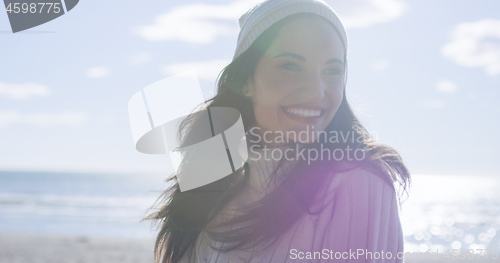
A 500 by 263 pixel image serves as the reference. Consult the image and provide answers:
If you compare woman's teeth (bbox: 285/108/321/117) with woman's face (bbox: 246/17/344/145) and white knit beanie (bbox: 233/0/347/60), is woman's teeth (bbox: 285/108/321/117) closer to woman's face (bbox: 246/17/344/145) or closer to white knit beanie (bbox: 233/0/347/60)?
woman's face (bbox: 246/17/344/145)

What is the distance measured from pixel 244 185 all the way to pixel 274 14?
0.88 meters

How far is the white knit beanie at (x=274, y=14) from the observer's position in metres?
1.71

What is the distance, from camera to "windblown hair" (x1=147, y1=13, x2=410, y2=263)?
1532 millimetres

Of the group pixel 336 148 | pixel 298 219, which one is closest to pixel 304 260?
pixel 298 219

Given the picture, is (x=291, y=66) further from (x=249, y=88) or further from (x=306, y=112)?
(x=249, y=88)

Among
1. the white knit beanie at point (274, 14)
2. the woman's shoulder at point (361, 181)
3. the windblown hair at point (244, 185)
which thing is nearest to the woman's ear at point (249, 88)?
the windblown hair at point (244, 185)

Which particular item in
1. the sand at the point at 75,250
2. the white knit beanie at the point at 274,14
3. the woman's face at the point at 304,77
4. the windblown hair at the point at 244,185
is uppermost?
the white knit beanie at the point at 274,14

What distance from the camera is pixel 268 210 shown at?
65.3 inches

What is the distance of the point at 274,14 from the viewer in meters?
1.76

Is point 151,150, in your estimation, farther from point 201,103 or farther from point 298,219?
point 298,219

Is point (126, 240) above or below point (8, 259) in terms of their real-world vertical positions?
below

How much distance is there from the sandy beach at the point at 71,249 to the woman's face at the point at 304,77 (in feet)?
22.5

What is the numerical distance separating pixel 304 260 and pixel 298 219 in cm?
17

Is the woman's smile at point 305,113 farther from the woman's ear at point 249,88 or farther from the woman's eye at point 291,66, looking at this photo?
the woman's ear at point 249,88
